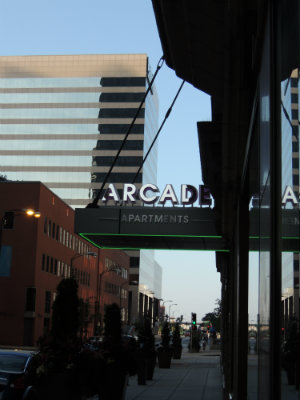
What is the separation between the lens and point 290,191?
2580 millimetres

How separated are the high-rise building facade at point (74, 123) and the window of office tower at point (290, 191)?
130 meters

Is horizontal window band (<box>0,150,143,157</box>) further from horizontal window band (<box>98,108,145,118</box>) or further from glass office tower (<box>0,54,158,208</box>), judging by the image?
horizontal window band (<box>98,108,145,118</box>)

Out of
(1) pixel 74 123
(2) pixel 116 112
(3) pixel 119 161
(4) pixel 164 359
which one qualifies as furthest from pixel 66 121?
(4) pixel 164 359

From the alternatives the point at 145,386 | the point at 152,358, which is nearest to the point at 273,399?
the point at 145,386

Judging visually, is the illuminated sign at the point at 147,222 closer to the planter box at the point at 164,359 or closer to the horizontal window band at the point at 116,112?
the planter box at the point at 164,359

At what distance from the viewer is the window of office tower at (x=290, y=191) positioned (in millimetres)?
2313

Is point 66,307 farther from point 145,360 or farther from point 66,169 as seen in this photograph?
point 66,169

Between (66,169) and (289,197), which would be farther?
(66,169)

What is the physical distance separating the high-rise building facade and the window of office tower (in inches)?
5112

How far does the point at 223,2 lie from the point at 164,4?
50cm

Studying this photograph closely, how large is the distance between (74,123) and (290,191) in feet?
448

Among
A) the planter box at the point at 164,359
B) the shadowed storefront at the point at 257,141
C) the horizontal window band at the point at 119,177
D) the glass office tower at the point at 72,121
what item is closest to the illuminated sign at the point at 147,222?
the shadowed storefront at the point at 257,141

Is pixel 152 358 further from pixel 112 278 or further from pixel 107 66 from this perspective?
pixel 107 66

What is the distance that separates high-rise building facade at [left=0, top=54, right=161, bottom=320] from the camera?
13488 centimetres
